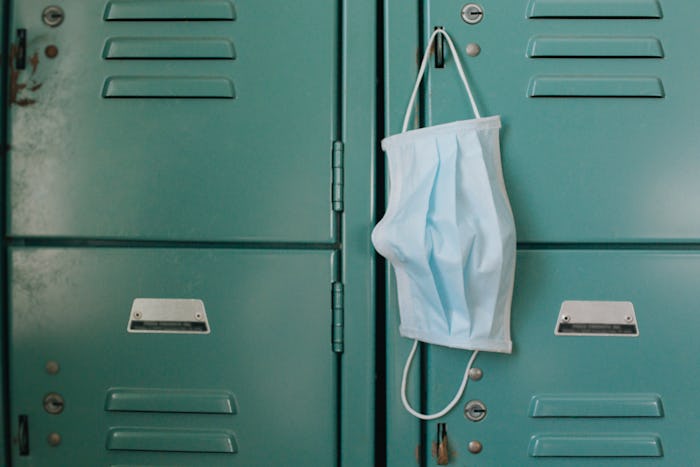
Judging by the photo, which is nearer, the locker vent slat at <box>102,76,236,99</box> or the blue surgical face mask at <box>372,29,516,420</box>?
the blue surgical face mask at <box>372,29,516,420</box>

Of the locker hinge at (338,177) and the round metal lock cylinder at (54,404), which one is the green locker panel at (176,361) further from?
the locker hinge at (338,177)

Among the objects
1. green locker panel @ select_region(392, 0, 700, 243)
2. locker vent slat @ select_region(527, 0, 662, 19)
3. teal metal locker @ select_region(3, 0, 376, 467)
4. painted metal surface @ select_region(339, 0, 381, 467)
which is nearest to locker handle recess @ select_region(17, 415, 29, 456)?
teal metal locker @ select_region(3, 0, 376, 467)

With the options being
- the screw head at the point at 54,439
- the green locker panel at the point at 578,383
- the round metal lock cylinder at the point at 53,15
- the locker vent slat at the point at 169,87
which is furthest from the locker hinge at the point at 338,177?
the screw head at the point at 54,439

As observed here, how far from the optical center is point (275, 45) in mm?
1270

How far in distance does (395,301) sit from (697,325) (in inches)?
27.9

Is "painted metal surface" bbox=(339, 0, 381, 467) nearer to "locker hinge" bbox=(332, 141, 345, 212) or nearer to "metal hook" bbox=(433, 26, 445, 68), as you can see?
"locker hinge" bbox=(332, 141, 345, 212)

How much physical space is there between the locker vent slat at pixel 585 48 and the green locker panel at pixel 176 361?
0.71m

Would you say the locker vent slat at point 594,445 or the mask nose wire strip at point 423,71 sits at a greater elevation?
the mask nose wire strip at point 423,71

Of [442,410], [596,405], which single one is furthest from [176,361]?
[596,405]

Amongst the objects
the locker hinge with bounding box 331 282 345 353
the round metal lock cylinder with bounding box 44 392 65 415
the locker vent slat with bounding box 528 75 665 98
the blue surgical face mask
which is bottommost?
the round metal lock cylinder with bounding box 44 392 65 415

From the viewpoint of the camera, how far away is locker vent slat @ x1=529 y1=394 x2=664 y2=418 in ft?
4.03

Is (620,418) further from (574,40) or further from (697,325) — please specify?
(574,40)

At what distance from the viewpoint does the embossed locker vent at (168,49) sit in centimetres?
126

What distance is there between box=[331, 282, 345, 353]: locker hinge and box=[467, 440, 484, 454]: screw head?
37 centimetres
